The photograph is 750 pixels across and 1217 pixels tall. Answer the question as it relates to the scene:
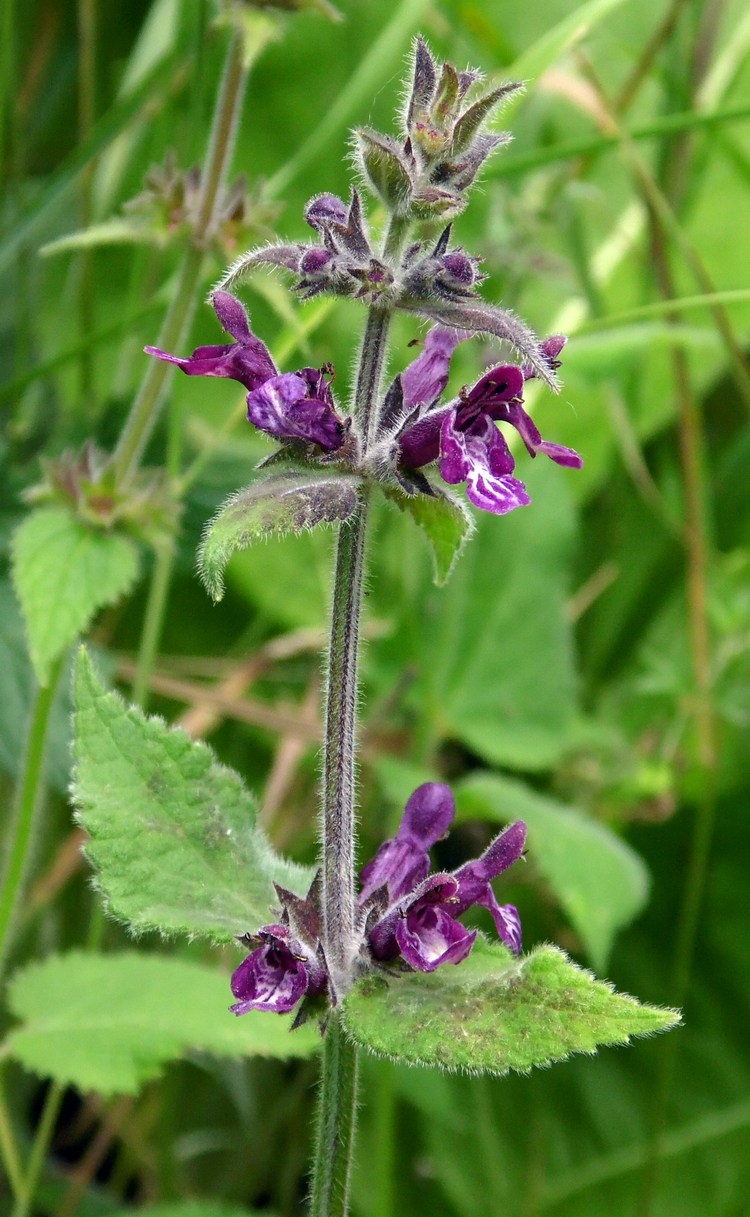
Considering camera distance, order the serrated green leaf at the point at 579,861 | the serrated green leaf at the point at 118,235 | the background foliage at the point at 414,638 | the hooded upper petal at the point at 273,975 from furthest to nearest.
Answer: the serrated green leaf at the point at 579,861 < the background foliage at the point at 414,638 < the serrated green leaf at the point at 118,235 < the hooded upper petal at the point at 273,975

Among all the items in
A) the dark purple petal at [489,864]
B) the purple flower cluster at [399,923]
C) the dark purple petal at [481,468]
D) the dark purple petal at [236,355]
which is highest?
the dark purple petal at [236,355]

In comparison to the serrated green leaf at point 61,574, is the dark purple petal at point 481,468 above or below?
above

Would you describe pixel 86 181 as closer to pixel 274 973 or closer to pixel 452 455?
pixel 452 455

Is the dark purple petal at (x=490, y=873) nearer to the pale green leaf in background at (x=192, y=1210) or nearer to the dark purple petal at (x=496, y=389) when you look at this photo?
the dark purple petal at (x=496, y=389)

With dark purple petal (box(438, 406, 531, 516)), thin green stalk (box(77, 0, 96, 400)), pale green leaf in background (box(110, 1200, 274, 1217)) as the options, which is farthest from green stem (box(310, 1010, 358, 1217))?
thin green stalk (box(77, 0, 96, 400))

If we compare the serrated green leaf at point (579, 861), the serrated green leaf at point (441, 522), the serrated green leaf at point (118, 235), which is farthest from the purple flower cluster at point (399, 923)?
the serrated green leaf at point (118, 235)

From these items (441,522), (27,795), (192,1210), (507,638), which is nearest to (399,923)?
(441,522)
